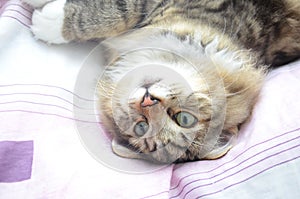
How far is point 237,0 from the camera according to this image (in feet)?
4.71

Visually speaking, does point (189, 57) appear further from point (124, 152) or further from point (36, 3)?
point (36, 3)

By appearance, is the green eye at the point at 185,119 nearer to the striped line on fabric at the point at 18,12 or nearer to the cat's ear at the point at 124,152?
the cat's ear at the point at 124,152

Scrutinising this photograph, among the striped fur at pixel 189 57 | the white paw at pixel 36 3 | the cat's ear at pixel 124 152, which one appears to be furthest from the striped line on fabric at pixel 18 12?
the cat's ear at pixel 124 152

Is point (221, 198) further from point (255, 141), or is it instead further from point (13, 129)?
point (13, 129)

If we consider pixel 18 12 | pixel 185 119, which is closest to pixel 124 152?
pixel 185 119

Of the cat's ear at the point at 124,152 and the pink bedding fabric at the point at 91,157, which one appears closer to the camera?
the pink bedding fabric at the point at 91,157

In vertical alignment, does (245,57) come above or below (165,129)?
above

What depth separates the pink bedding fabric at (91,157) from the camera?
1.19 metres

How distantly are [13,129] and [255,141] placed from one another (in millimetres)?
637

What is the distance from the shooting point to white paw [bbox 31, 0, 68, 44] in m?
1.44

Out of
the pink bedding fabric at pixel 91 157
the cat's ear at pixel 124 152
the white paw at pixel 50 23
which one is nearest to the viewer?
the pink bedding fabric at pixel 91 157

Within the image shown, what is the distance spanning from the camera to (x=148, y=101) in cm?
121

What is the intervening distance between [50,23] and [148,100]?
44 centimetres

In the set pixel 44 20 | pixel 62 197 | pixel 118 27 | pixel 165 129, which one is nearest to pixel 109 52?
pixel 118 27
